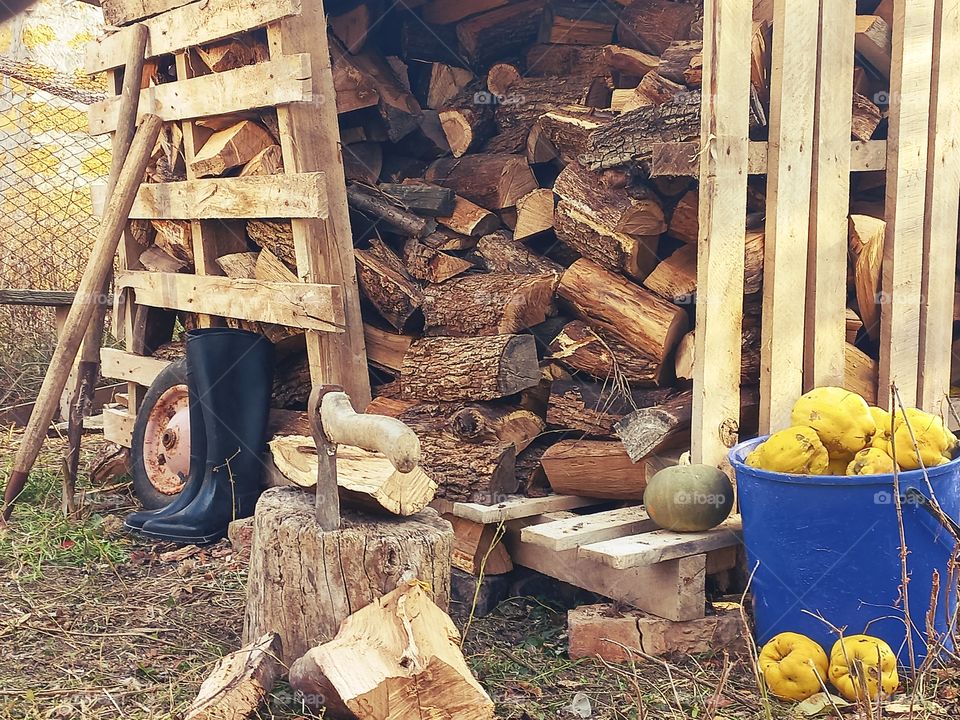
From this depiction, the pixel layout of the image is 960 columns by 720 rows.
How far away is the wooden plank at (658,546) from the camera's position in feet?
10.0

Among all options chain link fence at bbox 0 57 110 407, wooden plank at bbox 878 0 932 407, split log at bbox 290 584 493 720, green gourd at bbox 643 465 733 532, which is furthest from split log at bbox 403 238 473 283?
chain link fence at bbox 0 57 110 407

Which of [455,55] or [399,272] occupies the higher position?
[455,55]

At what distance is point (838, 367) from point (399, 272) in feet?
6.01

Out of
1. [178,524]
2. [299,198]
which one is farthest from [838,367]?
[178,524]

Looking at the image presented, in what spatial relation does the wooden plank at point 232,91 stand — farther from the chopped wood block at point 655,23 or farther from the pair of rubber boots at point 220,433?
the chopped wood block at point 655,23

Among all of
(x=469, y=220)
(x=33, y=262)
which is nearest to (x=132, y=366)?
(x=469, y=220)

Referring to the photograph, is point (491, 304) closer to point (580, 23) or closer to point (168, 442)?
point (580, 23)

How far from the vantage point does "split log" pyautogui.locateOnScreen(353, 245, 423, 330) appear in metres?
4.30

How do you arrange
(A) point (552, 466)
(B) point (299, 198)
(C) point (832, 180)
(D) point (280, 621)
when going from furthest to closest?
(B) point (299, 198) < (A) point (552, 466) < (C) point (832, 180) < (D) point (280, 621)

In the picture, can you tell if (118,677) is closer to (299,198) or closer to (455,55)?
(299,198)

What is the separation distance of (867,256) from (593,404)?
1.07 meters

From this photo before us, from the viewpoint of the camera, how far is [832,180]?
3.38 meters

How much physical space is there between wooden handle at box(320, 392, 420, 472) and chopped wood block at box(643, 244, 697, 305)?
51.5 inches

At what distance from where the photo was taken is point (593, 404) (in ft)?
12.6
